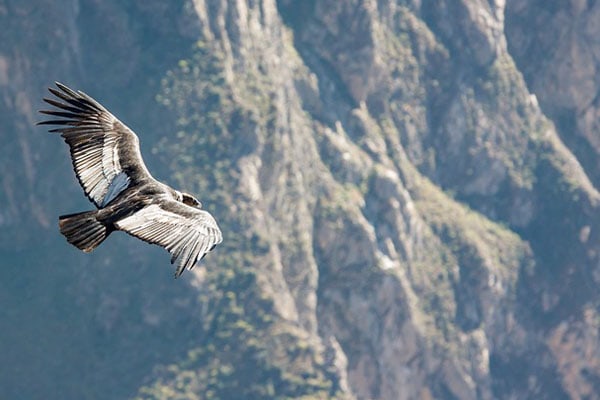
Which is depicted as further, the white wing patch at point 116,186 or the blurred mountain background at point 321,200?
the blurred mountain background at point 321,200

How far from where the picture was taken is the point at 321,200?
532ft

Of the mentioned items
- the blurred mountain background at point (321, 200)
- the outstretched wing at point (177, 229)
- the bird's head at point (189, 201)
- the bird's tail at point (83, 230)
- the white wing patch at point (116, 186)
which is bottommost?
the blurred mountain background at point (321, 200)

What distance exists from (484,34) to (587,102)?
18.3 m

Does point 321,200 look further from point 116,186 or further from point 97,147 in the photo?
point 116,186

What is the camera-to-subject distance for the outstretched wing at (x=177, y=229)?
111ft

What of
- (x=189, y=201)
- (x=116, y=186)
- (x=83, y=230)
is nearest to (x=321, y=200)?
(x=189, y=201)

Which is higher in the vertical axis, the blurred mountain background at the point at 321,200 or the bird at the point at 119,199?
the bird at the point at 119,199

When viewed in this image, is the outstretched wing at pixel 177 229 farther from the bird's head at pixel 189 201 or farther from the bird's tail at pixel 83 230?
the bird's head at pixel 189 201

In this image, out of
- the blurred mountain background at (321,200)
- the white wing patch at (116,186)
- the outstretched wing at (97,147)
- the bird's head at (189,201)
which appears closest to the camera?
the white wing patch at (116,186)

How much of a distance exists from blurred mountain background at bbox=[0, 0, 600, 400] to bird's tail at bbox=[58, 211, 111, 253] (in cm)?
10504

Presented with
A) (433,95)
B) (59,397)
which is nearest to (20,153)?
(59,397)

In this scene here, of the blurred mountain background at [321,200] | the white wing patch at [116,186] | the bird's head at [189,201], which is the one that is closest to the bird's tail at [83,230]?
the white wing patch at [116,186]

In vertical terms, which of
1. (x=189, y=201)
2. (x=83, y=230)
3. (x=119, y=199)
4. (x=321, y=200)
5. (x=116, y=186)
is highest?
(x=189, y=201)

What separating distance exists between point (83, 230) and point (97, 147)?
16.2 feet
